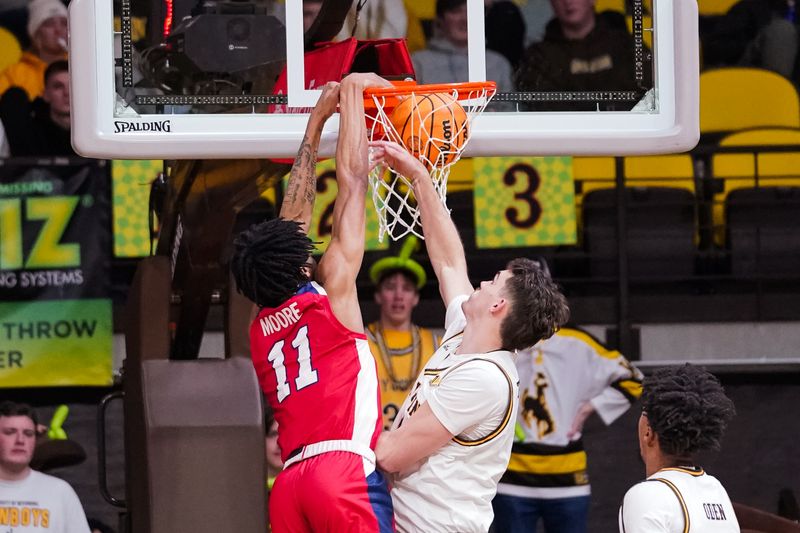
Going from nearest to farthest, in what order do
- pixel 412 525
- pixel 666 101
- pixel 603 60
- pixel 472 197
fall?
pixel 412 525, pixel 666 101, pixel 603 60, pixel 472 197

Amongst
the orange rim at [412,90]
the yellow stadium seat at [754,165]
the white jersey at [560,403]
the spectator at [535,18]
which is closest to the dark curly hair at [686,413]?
the orange rim at [412,90]

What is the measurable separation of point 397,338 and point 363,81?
134 inches

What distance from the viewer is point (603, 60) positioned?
5.40m

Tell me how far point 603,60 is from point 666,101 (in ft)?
1.59

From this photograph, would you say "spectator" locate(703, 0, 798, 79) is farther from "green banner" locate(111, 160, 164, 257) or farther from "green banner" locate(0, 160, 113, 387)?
"green banner" locate(0, 160, 113, 387)

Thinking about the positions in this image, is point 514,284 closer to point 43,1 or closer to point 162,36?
point 162,36

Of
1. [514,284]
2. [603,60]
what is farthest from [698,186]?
[514,284]

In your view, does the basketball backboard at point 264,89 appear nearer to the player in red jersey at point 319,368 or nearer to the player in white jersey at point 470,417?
the player in red jersey at point 319,368

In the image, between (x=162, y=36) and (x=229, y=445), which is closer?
(x=162, y=36)

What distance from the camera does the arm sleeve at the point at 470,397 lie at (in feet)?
13.3

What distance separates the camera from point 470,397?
4.06m

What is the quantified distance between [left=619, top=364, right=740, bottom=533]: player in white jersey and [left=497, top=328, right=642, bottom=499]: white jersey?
3.14m

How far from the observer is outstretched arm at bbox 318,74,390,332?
14.0 feet

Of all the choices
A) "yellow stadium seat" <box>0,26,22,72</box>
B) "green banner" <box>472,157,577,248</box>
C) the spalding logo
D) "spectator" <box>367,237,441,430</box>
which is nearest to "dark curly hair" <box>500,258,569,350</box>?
the spalding logo
